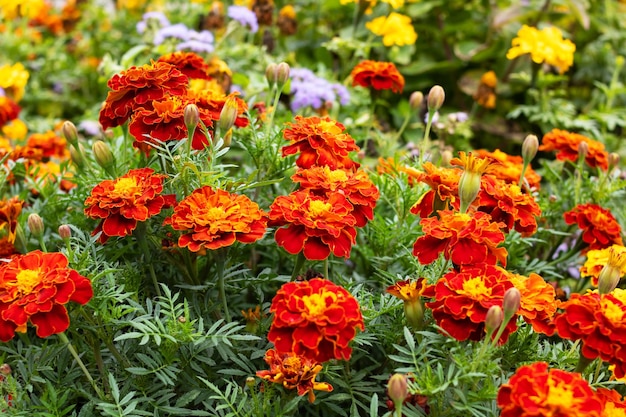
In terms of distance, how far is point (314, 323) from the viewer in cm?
90

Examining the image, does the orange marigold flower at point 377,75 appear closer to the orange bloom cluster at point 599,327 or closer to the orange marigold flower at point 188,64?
the orange marigold flower at point 188,64

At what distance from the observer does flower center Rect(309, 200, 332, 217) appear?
1044mm

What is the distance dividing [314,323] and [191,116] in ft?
1.34

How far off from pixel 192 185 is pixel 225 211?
0.68ft

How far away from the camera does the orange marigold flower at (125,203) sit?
1070mm

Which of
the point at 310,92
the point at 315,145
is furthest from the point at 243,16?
the point at 315,145

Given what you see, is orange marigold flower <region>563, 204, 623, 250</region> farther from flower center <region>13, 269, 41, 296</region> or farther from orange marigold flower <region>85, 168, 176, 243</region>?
flower center <region>13, 269, 41, 296</region>

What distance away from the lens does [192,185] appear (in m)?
1.25

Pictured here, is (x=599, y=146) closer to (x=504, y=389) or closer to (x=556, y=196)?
(x=556, y=196)

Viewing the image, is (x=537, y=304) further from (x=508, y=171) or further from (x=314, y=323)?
(x=508, y=171)

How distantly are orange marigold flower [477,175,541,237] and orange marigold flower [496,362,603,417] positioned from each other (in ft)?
1.21

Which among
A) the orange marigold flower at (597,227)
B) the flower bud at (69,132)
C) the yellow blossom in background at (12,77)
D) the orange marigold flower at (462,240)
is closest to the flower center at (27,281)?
the flower bud at (69,132)

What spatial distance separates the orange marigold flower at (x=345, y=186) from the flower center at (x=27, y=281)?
44 centimetres

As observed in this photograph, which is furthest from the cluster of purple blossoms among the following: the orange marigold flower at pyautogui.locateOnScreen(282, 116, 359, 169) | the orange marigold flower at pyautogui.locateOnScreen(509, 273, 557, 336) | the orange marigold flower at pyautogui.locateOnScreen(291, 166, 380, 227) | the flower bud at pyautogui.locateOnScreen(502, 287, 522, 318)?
the flower bud at pyautogui.locateOnScreen(502, 287, 522, 318)
